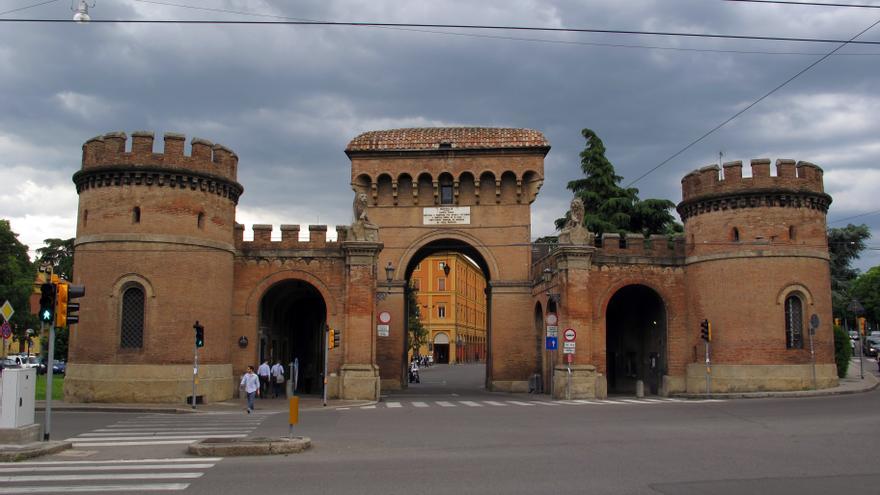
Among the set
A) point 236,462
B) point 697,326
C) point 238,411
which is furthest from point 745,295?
point 236,462

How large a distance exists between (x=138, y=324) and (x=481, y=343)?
97095 millimetres

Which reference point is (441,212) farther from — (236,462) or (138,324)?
(236,462)

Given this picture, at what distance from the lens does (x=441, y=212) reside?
37188 mm

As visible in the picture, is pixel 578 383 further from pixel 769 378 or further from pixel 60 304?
pixel 60 304

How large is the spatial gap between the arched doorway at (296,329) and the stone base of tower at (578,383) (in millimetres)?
10910

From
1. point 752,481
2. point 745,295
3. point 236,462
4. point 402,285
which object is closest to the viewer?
point 752,481

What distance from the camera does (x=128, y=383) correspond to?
25.2 meters

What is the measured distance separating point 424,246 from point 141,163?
48.8 ft

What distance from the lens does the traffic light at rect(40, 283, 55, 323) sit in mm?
15203

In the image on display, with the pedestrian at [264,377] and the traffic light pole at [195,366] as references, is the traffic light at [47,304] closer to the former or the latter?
the traffic light pole at [195,366]

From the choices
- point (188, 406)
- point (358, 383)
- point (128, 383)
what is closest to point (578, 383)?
point (358, 383)

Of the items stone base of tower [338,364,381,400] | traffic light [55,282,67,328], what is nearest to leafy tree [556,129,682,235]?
stone base of tower [338,364,381,400]

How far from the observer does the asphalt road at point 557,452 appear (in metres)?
10.1

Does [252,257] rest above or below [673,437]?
above
